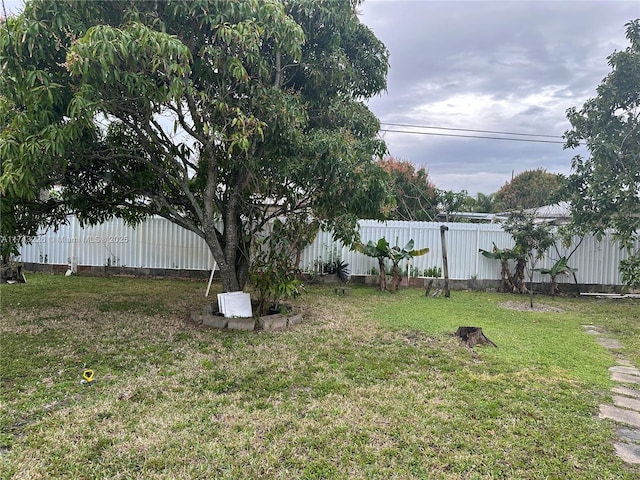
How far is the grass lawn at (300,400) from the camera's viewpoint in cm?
254

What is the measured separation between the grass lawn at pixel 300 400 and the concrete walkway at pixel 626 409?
0.09 meters

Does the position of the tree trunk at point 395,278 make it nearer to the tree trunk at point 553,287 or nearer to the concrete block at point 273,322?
the tree trunk at point 553,287

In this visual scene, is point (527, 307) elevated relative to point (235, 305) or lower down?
lower down


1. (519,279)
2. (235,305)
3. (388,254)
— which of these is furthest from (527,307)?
(235,305)

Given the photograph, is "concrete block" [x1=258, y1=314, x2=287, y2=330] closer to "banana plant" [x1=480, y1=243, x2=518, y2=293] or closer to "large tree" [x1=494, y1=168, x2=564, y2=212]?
"banana plant" [x1=480, y1=243, x2=518, y2=293]

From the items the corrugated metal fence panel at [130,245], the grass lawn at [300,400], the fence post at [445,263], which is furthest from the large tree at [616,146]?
the corrugated metal fence panel at [130,245]

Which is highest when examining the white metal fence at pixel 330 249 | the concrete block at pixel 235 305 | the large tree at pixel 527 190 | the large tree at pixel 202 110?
the large tree at pixel 527 190

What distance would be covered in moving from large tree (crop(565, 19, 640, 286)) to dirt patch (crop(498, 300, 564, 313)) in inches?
56.3

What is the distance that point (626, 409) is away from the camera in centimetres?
345

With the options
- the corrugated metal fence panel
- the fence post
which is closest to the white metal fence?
the corrugated metal fence panel

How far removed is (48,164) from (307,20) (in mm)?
3770

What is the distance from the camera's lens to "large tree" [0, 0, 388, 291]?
402 centimetres

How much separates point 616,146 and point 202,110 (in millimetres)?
8301

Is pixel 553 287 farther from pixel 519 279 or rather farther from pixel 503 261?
pixel 503 261
